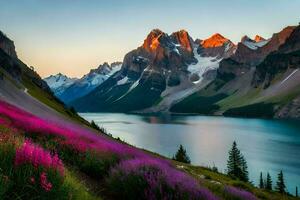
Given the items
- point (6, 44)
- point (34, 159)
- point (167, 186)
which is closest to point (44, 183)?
point (34, 159)

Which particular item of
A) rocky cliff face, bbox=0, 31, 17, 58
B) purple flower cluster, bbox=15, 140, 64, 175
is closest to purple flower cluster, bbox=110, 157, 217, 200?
purple flower cluster, bbox=15, 140, 64, 175

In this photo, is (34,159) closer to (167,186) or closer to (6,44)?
(167,186)

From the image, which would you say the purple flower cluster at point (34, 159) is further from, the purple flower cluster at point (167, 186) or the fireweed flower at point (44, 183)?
the purple flower cluster at point (167, 186)

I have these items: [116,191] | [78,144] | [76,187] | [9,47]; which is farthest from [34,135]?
[9,47]

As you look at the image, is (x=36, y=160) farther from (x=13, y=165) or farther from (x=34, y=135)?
(x=34, y=135)

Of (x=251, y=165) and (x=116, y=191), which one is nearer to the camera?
(x=116, y=191)

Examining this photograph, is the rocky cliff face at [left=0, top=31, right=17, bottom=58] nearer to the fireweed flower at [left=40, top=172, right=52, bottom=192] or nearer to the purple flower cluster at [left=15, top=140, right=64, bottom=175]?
the purple flower cluster at [left=15, top=140, right=64, bottom=175]

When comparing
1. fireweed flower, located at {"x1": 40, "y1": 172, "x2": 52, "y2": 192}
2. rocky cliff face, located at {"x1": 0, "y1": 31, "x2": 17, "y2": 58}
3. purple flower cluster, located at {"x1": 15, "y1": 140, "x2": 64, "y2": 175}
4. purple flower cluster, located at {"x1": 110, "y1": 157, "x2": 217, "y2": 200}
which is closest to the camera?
fireweed flower, located at {"x1": 40, "y1": 172, "x2": 52, "y2": 192}

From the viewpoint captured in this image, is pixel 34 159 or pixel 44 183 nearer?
pixel 44 183

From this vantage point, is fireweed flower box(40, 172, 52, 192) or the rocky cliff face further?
the rocky cliff face

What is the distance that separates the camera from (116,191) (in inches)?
543

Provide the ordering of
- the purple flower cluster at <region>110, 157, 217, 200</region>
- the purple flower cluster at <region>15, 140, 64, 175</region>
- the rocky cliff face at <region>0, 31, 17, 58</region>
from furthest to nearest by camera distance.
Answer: the rocky cliff face at <region>0, 31, 17, 58</region> → the purple flower cluster at <region>110, 157, 217, 200</region> → the purple flower cluster at <region>15, 140, 64, 175</region>

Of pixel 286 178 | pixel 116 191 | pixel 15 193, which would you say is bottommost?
pixel 286 178

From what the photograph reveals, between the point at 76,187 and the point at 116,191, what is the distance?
4.63 m
